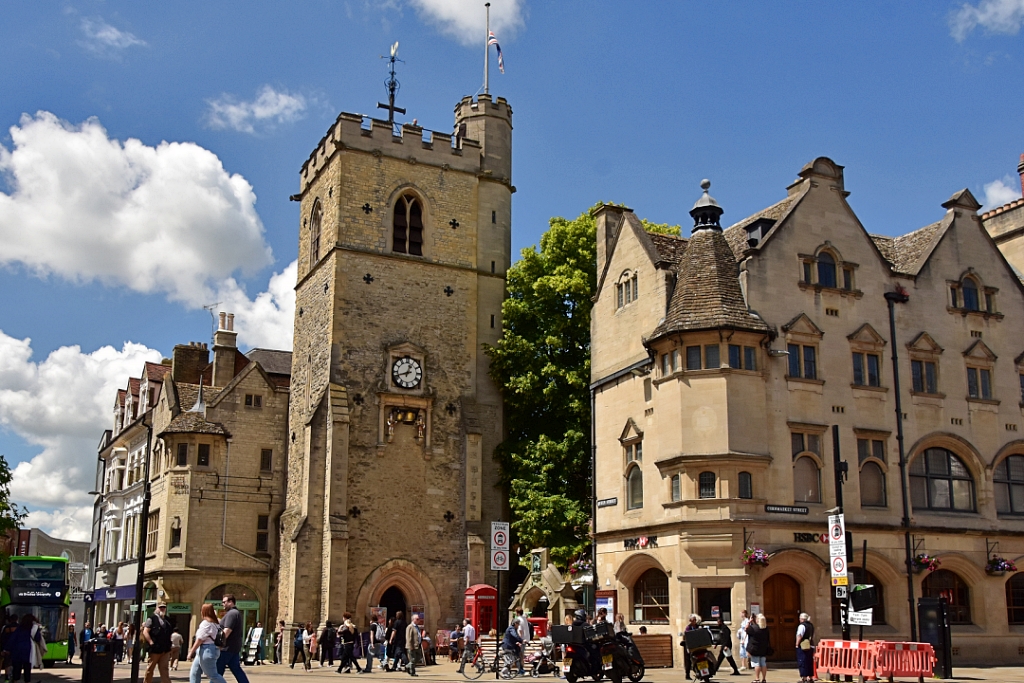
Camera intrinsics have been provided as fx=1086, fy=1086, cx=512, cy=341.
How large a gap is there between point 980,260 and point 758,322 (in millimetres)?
9442

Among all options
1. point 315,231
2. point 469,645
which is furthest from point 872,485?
point 315,231

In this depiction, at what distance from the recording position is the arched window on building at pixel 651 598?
2947 cm

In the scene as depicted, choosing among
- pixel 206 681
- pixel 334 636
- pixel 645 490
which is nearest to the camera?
pixel 206 681

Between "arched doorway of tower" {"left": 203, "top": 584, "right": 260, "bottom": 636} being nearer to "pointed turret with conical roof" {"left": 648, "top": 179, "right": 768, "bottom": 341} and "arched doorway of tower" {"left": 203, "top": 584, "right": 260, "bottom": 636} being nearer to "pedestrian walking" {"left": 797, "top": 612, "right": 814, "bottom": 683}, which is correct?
"pointed turret with conical roof" {"left": 648, "top": 179, "right": 768, "bottom": 341}

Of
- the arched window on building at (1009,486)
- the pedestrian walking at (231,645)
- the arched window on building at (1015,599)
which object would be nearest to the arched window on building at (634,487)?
the arched window on building at (1009,486)

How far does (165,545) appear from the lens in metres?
44.1

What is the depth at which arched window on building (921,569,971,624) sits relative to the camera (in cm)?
3044

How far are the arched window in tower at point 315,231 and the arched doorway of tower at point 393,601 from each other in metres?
13.8

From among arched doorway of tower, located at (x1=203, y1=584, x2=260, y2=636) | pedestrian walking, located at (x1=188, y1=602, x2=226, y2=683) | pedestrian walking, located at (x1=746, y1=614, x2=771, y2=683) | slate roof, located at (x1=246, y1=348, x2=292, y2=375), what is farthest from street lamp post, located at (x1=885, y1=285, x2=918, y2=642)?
slate roof, located at (x1=246, y1=348, x2=292, y2=375)

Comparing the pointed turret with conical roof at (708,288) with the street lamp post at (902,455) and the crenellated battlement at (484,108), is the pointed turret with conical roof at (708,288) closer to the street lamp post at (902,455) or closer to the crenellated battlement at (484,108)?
the street lamp post at (902,455)

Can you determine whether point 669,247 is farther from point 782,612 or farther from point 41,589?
point 41,589

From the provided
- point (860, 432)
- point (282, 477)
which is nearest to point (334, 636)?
point (282, 477)

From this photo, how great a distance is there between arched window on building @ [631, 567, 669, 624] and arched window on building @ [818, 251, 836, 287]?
9491 millimetres

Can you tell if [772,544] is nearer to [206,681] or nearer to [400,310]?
[206,681]
